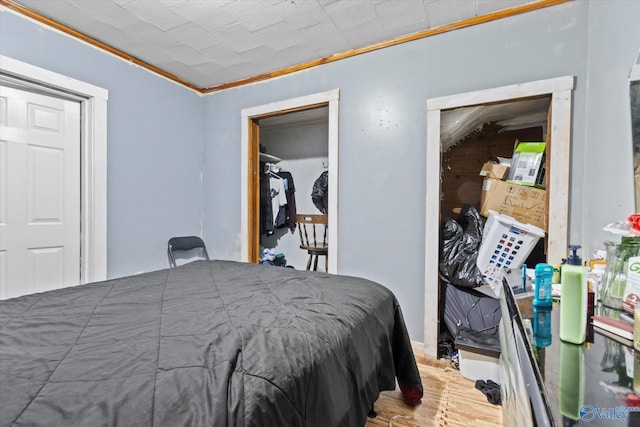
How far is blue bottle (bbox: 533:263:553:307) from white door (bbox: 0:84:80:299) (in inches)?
117

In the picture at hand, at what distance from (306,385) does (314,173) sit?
138 inches

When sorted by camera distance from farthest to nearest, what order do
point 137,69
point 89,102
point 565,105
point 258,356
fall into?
point 137,69
point 89,102
point 565,105
point 258,356

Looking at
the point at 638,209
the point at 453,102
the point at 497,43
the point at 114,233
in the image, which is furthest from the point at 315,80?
the point at 638,209

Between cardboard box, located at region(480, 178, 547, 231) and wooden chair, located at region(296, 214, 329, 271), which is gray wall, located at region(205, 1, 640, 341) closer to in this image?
cardboard box, located at region(480, 178, 547, 231)

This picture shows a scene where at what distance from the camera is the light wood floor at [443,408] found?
1.52 metres

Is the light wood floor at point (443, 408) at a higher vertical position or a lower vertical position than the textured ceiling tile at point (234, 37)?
lower

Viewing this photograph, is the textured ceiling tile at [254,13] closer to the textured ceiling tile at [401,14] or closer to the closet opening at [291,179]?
the textured ceiling tile at [401,14]

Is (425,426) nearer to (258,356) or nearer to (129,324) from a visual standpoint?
(258,356)

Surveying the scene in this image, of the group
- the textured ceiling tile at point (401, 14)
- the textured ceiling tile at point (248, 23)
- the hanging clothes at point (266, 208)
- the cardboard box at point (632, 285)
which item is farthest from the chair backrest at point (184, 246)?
the cardboard box at point (632, 285)

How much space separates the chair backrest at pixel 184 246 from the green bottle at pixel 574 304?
3.00 meters

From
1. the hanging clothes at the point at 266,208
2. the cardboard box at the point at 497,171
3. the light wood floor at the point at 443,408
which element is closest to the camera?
the light wood floor at the point at 443,408

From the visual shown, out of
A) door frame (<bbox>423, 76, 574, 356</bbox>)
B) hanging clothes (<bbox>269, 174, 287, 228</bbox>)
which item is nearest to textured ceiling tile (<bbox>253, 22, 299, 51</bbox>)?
door frame (<bbox>423, 76, 574, 356</bbox>)

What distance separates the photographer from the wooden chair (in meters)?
3.64

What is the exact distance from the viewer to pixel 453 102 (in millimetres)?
2154
